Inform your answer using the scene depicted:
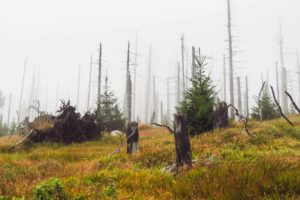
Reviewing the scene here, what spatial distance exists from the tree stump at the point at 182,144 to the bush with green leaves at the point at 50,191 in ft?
11.3

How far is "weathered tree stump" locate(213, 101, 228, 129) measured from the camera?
14664mm

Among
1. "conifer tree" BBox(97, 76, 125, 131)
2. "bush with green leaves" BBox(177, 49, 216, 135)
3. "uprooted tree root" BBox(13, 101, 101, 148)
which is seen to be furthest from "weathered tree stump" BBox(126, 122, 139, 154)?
"conifer tree" BBox(97, 76, 125, 131)

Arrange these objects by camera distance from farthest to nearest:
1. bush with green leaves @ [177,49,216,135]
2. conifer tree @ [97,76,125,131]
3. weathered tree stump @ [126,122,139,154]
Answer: conifer tree @ [97,76,125,131], bush with green leaves @ [177,49,216,135], weathered tree stump @ [126,122,139,154]

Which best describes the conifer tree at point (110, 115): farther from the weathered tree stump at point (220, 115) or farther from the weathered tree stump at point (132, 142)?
Result: the weathered tree stump at point (132, 142)

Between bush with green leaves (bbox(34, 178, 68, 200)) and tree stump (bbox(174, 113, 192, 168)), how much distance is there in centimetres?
345

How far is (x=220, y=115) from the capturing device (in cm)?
1491

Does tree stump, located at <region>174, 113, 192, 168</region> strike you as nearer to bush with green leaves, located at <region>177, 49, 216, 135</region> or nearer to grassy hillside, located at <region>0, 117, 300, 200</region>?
grassy hillside, located at <region>0, 117, 300, 200</region>

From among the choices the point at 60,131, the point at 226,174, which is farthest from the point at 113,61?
the point at 226,174

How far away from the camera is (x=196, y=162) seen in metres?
8.80

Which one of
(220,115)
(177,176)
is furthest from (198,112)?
(177,176)

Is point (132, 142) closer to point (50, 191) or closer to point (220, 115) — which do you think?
point (220, 115)

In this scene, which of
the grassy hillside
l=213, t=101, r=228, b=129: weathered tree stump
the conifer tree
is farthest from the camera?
the conifer tree

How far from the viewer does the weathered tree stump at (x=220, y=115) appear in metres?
14.7

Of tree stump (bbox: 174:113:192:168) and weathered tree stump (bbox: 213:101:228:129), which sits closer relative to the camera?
tree stump (bbox: 174:113:192:168)
